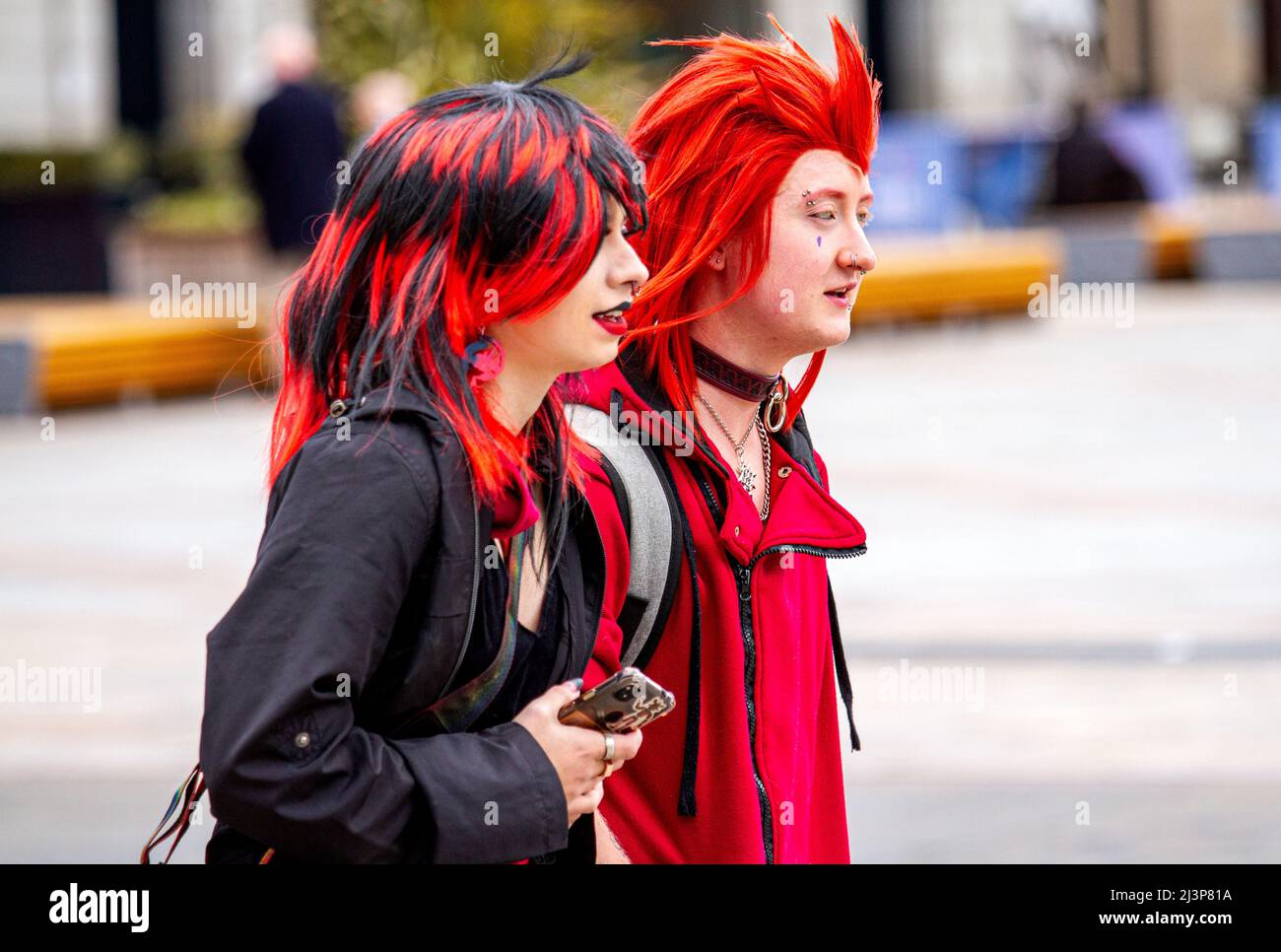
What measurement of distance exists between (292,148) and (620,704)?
1305cm

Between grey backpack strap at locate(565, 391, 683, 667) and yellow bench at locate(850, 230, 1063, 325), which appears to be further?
yellow bench at locate(850, 230, 1063, 325)

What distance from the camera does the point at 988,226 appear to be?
23.9 metres

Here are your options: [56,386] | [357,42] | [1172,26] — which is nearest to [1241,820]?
[56,386]

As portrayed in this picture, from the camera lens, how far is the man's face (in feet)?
7.97

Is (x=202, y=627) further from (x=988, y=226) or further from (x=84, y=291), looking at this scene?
(x=988, y=226)

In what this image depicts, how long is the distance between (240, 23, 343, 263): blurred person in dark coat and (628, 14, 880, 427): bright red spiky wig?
1224 cm

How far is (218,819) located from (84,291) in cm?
1781

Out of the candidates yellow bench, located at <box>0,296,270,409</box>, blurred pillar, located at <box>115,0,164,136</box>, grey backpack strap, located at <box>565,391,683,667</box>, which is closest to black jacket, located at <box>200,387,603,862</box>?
grey backpack strap, located at <box>565,391,683,667</box>

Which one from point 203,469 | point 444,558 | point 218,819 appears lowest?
point 203,469

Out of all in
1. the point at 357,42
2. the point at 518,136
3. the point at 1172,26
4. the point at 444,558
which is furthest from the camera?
the point at 1172,26

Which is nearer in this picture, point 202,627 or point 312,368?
point 312,368

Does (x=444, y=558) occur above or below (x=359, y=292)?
below

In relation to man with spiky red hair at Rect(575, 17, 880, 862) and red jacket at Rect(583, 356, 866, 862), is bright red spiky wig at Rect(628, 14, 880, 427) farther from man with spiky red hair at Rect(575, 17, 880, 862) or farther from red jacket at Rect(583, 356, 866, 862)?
red jacket at Rect(583, 356, 866, 862)

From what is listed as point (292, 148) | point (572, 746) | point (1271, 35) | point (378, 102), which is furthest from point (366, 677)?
point (1271, 35)
